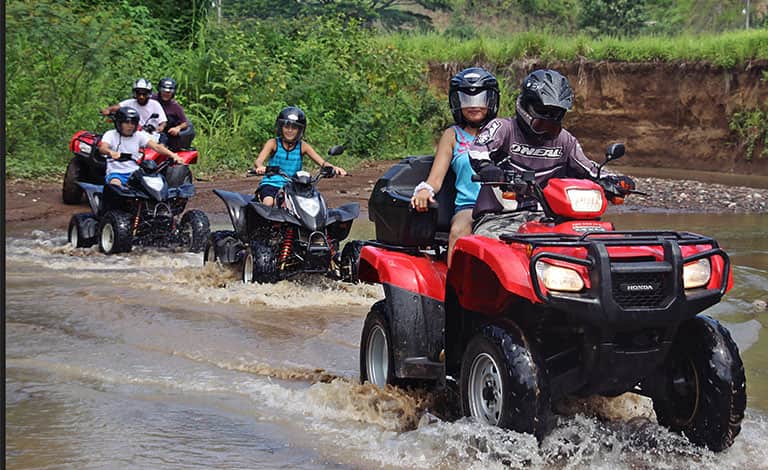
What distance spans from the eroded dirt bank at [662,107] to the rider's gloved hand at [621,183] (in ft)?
72.9

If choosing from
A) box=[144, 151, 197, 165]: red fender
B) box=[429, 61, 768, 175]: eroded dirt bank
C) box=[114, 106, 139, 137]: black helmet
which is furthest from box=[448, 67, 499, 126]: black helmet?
box=[429, 61, 768, 175]: eroded dirt bank

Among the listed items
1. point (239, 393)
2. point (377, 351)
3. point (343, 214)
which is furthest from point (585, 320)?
point (343, 214)

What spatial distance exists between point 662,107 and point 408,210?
24183mm

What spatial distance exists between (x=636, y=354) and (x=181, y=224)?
859 centimetres

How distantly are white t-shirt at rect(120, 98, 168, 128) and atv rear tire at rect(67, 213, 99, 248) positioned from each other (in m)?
2.75

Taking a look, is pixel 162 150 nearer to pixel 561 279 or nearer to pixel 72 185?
pixel 72 185

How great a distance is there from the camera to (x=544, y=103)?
5477mm

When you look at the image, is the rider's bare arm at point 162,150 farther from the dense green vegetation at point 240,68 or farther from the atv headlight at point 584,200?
the atv headlight at point 584,200

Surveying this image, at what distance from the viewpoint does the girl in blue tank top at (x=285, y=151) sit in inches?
417

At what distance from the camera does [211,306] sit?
9.47 meters

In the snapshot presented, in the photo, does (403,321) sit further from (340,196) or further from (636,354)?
(340,196)

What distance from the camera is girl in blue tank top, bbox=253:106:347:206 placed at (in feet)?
34.7

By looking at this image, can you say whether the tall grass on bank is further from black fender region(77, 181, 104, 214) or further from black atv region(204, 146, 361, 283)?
black atv region(204, 146, 361, 283)

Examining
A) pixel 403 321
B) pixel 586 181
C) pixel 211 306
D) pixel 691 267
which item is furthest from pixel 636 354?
pixel 211 306
